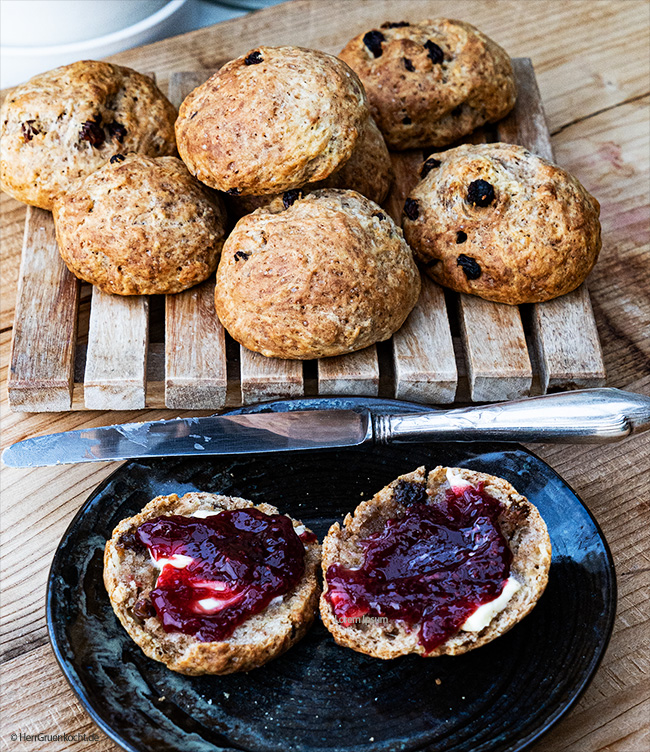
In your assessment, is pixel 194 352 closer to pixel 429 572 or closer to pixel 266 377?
pixel 266 377

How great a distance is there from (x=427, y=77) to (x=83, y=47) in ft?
5.04

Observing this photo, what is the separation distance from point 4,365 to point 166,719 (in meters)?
1.35

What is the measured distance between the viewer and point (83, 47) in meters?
3.43

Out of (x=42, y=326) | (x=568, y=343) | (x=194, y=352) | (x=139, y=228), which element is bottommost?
(x=568, y=343)

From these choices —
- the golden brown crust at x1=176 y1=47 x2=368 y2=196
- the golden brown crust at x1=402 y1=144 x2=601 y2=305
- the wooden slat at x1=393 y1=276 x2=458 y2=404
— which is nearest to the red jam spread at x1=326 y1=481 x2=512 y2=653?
the wooden slat at x1=393 y1=276 x2=458 y2=404

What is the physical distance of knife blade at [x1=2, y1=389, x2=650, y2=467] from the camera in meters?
2.10

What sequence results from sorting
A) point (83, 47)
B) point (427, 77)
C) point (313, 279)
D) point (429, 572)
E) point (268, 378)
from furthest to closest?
point (83, 47) → point (427, 77) → point (268, 378) → point (313, 279) → point (429, 572)

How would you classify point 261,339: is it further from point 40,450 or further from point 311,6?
point 311,6

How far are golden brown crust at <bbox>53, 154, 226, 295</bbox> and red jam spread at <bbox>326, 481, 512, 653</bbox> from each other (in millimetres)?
1031

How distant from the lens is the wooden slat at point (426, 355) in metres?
2.40

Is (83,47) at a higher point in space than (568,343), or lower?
higher

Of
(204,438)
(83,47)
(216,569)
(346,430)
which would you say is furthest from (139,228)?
(83,47)

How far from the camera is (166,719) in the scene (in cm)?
180

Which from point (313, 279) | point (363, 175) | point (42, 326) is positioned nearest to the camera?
point (313, 279)
